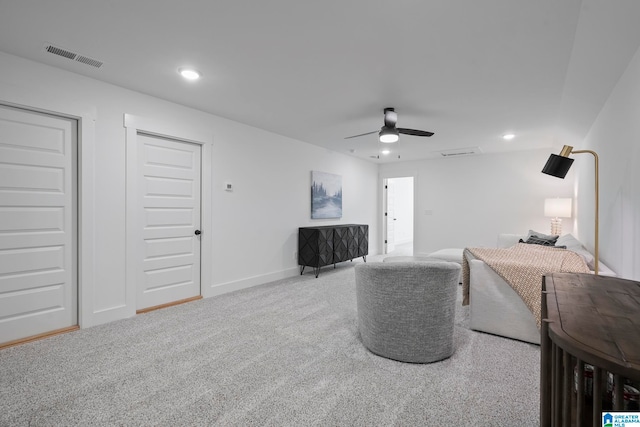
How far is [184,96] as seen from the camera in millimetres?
3400

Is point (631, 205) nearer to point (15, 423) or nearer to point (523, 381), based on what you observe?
point (523, 381)

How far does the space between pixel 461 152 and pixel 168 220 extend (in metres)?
5.50

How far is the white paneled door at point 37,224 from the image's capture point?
8.45 ft

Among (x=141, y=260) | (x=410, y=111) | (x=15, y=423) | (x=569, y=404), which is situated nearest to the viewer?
(x=569, y=404)

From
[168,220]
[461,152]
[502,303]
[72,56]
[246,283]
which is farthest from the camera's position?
[461,152]

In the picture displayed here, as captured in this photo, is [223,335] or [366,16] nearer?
[366,16]

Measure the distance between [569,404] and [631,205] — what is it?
6.45 feet

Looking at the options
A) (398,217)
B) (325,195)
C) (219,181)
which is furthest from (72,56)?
(398,217)

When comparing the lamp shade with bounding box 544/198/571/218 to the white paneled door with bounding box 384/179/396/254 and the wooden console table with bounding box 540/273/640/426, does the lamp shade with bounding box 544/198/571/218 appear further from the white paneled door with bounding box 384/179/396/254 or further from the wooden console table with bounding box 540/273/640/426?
the wooden console table with bounding box 540/273/640/426

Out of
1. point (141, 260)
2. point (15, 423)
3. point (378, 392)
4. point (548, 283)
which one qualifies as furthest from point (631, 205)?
point (141, 260)

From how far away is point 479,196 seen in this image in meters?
6.48
